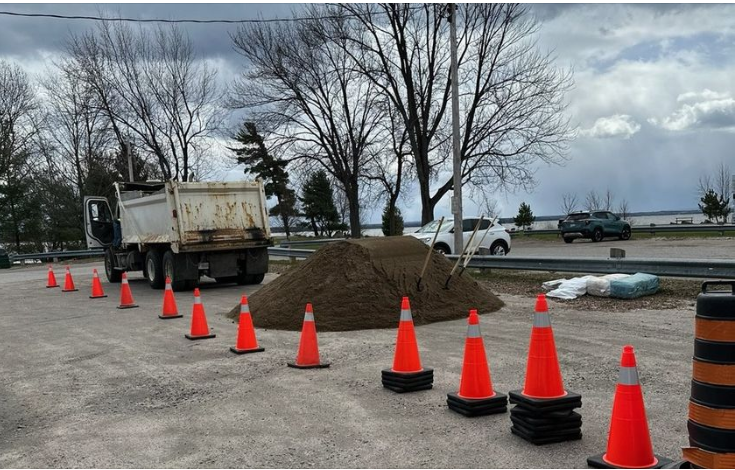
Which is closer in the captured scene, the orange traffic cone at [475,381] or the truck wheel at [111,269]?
the orange traffic cone at [475,381]

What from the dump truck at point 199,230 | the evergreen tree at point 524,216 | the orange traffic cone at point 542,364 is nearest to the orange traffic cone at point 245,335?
the orange traffic cone at point 542,364

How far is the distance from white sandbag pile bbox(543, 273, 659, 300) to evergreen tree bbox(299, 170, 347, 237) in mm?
52489

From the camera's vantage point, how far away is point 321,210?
6700 cm

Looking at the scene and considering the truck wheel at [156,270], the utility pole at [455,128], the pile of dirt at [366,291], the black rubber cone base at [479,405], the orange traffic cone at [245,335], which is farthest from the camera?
the utility pole at [455,128]

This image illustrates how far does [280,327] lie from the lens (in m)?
9.65

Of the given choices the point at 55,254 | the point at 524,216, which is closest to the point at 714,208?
the point at 524,216

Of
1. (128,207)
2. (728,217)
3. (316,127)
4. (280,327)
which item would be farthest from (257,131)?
(728,217)

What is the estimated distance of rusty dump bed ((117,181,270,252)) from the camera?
15039mm

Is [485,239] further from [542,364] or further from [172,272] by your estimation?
[542,364]

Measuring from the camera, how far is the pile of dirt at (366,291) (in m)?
9.70

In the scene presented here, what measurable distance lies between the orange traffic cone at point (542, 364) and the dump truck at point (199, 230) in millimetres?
11950

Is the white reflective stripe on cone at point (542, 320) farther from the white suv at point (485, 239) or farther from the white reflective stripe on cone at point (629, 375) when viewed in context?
the white suv at point (485, 239)

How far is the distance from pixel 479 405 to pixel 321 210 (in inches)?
2461

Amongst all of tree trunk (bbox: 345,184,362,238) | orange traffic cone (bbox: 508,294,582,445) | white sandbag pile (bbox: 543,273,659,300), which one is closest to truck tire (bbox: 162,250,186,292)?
white sandbag pile (bbox: 543,273,659,300)
